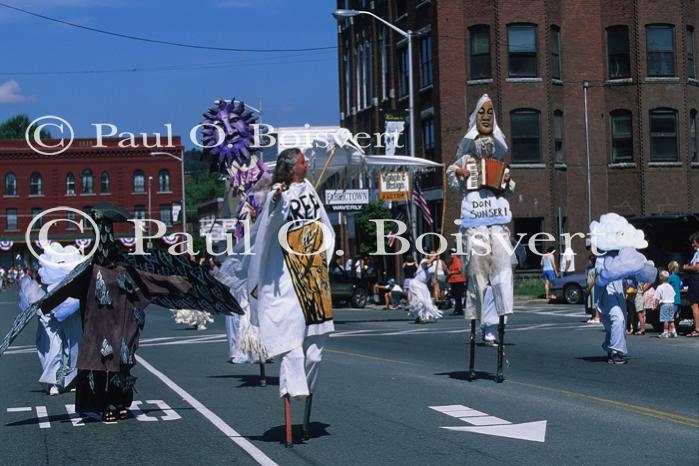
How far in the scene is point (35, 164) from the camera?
83.9m

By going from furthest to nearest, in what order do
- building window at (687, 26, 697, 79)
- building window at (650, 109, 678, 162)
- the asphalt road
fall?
building window at (687, 26, 697, 79)
building window at (650, 109, 678, 162)
the asphalt road

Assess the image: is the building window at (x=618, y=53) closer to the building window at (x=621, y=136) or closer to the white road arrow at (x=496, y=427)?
the building window at (x=621, y=136)

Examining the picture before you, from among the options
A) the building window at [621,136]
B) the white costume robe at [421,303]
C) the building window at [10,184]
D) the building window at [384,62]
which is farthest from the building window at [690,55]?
the building window at [10,184]

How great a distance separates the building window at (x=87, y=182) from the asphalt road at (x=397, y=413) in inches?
2539

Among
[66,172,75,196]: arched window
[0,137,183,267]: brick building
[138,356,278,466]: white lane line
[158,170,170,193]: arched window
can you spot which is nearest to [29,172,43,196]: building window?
[0,137,183,267]: brick building

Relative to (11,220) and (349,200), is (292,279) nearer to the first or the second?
(349,200)

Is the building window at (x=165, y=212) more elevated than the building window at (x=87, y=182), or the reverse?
the building window at (x=87, y=182)

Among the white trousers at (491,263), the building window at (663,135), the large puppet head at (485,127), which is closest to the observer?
the white trousers at (491,263)

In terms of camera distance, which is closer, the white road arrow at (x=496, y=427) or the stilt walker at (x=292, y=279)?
the stilt walker at (x=292, y=279)

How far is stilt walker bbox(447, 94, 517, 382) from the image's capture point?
1305cm

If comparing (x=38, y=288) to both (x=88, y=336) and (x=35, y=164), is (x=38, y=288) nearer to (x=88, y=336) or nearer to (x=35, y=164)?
(x=88, y=336)

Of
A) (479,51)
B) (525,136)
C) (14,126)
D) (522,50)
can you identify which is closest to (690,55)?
(522,50)

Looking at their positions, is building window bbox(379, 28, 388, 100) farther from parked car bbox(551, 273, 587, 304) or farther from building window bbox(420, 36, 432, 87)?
parked car bbox(551, 273, 587, 304)

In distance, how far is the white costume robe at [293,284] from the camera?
8.60m
